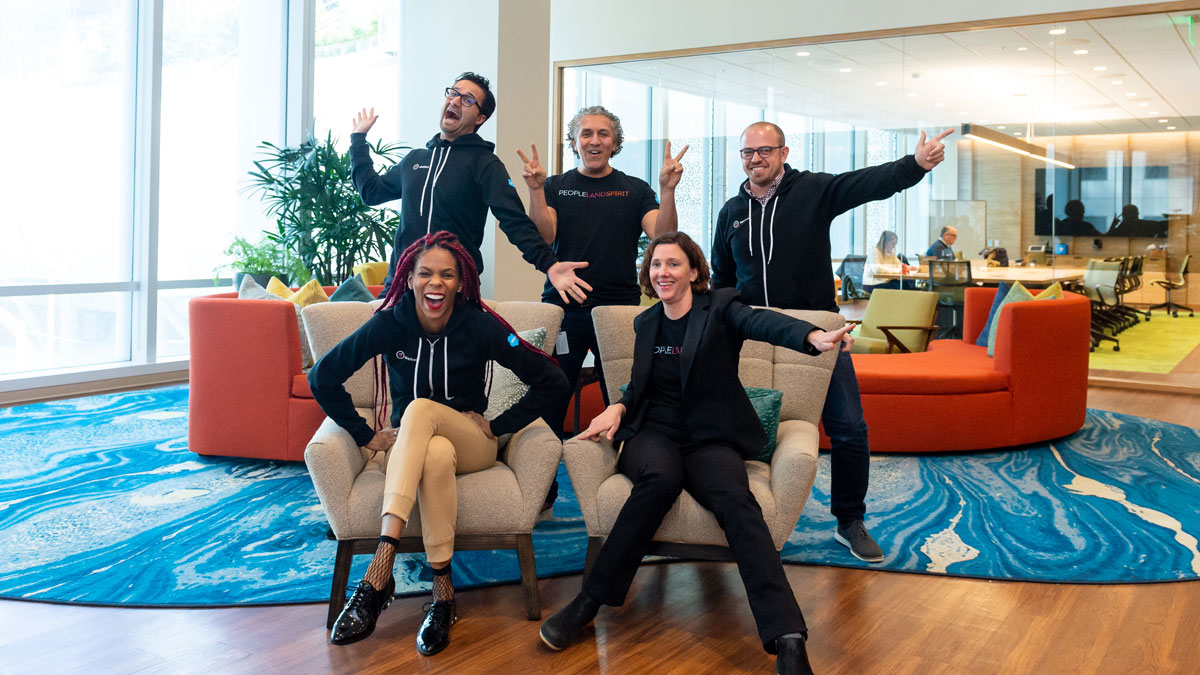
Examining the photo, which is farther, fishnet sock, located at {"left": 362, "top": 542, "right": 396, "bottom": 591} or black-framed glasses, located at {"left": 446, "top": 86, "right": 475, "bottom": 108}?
black-framed glasses, located at {"left": 446, "top": 86, "right": 475, "bottom": 108}

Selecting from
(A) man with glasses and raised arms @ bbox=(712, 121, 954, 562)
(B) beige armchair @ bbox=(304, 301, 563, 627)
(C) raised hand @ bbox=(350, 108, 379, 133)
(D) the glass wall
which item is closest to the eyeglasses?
(A) man with glasses and raised arms @ bbox=(712, 121, 954, 562)

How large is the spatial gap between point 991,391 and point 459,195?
3280 mm

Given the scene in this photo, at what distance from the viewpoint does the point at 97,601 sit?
304 centimetres

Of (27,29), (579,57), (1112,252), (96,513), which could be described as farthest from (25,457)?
(1112,252)

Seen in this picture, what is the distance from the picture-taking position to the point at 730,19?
904 cm

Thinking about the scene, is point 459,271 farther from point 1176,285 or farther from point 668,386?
point 1176,285

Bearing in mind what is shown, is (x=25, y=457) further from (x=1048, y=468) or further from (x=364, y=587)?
(x=1048, y=468)

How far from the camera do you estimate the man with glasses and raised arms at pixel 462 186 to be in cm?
370

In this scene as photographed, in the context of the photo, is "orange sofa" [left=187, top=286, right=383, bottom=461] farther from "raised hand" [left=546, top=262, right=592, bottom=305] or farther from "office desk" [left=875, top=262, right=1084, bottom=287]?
"office desk" [left=875, top=262, right=1084, bottom=287]

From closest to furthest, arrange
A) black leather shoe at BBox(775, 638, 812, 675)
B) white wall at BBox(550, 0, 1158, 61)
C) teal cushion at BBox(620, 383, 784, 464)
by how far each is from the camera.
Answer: black leather shoe at BBox(775, 638, 812, 675), teal cushion at BBox(620, 383, 784, 464), white wall at BBox(550, 0, 1158, 61)

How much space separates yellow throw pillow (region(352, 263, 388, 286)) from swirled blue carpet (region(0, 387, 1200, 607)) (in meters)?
1.98

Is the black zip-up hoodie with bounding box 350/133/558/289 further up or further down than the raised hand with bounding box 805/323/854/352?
further up

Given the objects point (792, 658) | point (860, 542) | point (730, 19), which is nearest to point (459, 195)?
point (860, 542)

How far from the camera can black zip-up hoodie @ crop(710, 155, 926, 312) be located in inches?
141
